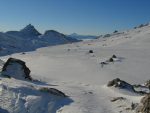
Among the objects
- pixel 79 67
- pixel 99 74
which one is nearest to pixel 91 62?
pixel 79 67

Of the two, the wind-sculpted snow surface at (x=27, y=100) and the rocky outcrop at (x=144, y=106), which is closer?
the rocky outcrop at (x=144, y=106)

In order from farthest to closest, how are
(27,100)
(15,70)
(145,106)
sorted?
(15,70), (27,100), (145,106)

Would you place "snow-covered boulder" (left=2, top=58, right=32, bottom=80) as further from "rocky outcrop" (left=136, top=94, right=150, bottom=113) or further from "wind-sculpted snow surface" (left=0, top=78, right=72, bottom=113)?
"rocky outcrop" (left=136, top=94, right=150, bottom=113)

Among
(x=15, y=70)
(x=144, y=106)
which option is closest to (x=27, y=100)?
(x=144, y=106)

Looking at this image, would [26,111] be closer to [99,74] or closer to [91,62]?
[99,74]

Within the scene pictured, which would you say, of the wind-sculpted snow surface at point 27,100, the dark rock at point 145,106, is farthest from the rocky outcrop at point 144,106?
the wind-sculpted snow surface at point 27,100

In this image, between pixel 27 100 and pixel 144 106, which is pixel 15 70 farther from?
pixel 144 106

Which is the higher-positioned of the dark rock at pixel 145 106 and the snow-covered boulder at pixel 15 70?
the snow-covered boulder at pixel 15 70

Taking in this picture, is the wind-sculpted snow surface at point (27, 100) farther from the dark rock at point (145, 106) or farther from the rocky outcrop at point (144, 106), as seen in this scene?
the dark rock at point (145, 106)

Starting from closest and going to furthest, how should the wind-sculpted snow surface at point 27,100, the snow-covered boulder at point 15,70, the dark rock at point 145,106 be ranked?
1. the dark rock at point 145,106
2. the wind-sculpted snow surface at point 27,100
3. the snow-covered boulder at point 15,70

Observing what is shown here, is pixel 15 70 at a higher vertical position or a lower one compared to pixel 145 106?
higher

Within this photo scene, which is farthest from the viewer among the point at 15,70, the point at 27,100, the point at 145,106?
the point at 15,70

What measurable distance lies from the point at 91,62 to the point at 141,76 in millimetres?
13789

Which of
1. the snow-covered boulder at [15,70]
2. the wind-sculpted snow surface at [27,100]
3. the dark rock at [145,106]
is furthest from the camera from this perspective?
the snow-covered boulder at [15,70]
